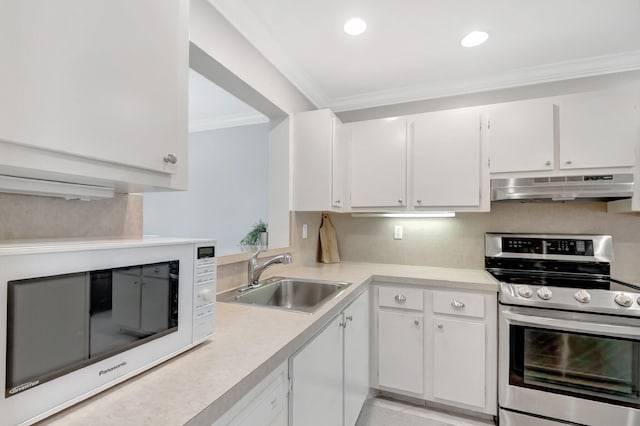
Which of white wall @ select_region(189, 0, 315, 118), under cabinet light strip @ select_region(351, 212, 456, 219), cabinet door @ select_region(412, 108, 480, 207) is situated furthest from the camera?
under cabinet light strip @ select_region(351, 212, 456, 219)

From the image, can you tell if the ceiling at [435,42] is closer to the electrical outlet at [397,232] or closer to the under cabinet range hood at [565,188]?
the under cabinet range hood at [565,188]

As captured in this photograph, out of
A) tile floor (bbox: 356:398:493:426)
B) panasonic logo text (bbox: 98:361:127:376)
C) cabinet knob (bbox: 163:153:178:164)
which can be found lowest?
tile floor (bbox: 356:398:493:426)

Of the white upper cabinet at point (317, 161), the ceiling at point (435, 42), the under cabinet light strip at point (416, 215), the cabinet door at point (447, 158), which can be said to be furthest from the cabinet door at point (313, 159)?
the cabinet door at point (447, 158)

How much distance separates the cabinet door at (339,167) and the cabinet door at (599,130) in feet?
4.92

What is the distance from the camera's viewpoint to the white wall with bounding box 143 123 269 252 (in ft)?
11.5

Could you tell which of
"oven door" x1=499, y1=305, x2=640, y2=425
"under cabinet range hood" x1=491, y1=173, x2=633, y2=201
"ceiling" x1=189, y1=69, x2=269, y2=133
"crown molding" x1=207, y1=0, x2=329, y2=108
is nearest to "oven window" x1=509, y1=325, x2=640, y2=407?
"oven door" x1=499, y1=305, x2=640, y2=425

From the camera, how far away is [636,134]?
187 cm

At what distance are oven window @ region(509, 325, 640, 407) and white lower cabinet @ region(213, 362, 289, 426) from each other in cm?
152

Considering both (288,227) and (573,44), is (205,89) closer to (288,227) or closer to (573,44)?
(288,227)

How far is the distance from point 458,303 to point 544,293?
1.55ft

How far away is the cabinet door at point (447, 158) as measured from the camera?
2195 millimetres

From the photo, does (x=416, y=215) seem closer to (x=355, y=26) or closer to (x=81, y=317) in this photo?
(x=355, y=26)

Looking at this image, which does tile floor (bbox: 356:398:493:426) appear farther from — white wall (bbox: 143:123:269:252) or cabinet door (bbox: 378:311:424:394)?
white wall (bbox: 143:123:269:252)

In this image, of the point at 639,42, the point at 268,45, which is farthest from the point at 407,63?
the point at 639,42
